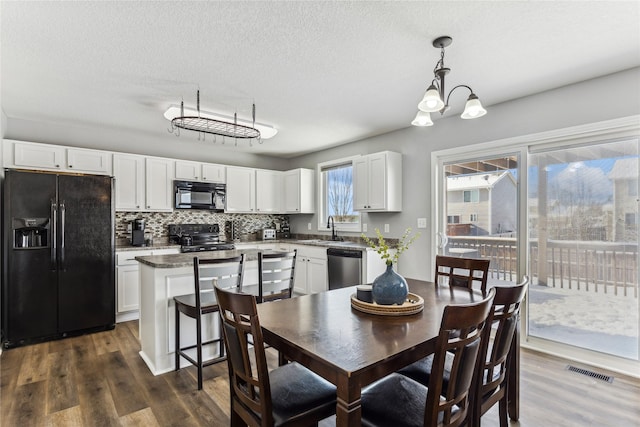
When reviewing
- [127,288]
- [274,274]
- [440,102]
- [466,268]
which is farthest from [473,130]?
[127,288]

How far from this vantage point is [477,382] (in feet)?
5.05

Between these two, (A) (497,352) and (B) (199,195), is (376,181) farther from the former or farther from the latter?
(A) (497,352)

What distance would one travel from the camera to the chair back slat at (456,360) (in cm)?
121

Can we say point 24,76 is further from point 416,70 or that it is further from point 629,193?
point 629,193

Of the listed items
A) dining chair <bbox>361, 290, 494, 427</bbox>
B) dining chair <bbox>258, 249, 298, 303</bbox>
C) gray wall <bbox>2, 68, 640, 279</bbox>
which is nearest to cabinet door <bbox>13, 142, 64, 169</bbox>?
gray wall <bbox>2, 68, 640, 279</bbox>

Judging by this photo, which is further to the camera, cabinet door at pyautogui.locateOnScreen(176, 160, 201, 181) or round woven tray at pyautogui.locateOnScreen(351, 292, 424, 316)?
cabinet door at pyautogui.locateOnScreen(176, 160, 201, 181)

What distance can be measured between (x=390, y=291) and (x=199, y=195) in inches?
157

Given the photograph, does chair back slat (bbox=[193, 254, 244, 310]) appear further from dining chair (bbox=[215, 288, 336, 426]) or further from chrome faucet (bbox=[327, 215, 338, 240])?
chrome faucet (bbox=[327, 215, 338, 240])

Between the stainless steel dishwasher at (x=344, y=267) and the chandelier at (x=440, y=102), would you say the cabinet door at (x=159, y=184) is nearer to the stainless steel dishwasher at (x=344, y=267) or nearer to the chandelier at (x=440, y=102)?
the stainless steel dishwasher at (x=344, y=267)

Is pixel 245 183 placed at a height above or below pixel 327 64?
below

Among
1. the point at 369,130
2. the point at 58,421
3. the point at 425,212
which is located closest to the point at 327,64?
the point at 369,130

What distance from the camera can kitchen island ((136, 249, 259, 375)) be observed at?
267 cm

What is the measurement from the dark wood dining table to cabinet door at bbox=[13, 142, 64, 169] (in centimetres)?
370

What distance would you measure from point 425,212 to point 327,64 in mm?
2291
